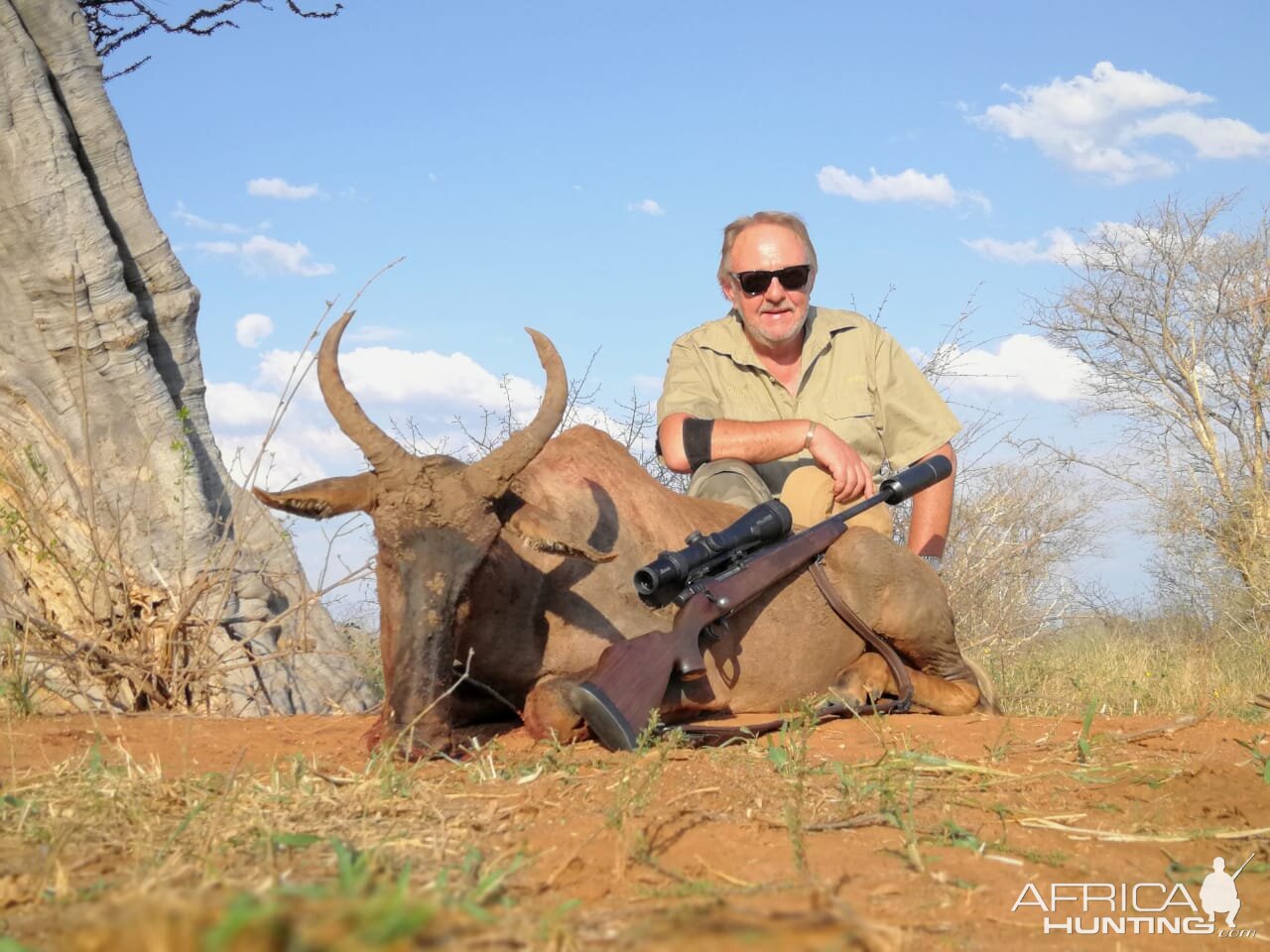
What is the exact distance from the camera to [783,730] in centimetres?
444

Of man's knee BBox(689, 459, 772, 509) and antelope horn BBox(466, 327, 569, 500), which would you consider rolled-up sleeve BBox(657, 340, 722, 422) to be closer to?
man's knee BBox(689, 459, 772, 509)

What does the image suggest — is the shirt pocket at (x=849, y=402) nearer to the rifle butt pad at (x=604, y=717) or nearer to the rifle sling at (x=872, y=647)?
the rifle sling at (x=872, y=647)

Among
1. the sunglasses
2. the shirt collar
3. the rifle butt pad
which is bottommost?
the rifle butt pad

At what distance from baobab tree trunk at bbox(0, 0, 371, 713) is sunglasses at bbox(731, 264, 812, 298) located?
2926 mm

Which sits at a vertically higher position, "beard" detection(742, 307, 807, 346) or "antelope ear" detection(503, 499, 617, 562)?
"beard" detection(742, 307, 807, 346)

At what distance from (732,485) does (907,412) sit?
1271 mm

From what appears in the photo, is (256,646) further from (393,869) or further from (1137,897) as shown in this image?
(1137,897)

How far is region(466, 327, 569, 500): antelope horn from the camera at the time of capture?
4.64m

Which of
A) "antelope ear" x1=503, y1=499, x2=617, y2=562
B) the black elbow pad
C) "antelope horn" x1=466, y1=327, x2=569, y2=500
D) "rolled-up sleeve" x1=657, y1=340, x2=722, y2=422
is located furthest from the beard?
"antelope ear" x1=503, y1=499, x2=617, y2=562

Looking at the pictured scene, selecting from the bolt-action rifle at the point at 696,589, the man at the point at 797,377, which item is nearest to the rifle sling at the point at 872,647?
the bolt-action rifle at the point at 696,589

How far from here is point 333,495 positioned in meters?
4.70

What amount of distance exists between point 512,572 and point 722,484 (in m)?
1.63

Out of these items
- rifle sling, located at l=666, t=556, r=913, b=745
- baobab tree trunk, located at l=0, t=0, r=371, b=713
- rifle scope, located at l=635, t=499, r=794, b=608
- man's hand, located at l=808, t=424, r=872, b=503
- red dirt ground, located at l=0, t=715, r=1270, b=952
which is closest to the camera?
red dirt ground, located at l=0, t=715, r=1270, b=952

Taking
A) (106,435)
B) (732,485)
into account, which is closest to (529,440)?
(732,485)
